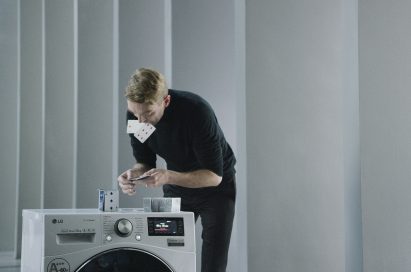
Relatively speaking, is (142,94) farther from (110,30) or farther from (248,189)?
(110,30)

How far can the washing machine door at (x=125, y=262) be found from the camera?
289 centimetres

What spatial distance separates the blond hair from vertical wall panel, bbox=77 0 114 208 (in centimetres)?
363

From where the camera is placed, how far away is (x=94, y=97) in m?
6.96

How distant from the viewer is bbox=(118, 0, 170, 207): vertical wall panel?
5.65m

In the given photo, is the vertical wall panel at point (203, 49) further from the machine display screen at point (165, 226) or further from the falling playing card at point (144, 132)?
the machine display screen at point (165, 226)

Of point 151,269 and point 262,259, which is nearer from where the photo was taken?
point 151,269

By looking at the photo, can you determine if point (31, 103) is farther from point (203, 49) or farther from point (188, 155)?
point (188, 155)

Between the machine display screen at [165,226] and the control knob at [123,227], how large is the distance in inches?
3.8

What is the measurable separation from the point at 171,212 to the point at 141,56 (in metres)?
2.73

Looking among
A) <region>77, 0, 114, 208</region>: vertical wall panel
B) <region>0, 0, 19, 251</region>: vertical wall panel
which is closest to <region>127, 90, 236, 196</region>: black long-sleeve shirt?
<region>77, 0, 114, 208</region>: vertical wall panel

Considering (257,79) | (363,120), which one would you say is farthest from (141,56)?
(363,120)

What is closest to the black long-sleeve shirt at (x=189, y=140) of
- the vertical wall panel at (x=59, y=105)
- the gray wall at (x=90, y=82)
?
the gray wall at (x=90, y=82)

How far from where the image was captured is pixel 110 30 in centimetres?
688

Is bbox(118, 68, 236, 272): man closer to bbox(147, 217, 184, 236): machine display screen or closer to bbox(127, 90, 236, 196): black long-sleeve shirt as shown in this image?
bbox(127, 90, 236, 196): black long-sleeve shirt
